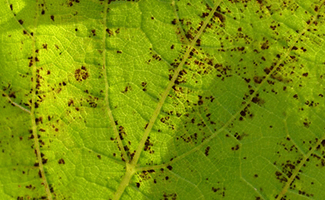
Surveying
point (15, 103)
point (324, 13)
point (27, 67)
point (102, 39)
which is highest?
point (324, 13)

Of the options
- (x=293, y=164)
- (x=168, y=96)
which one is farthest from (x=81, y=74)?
(x=293, y=164)

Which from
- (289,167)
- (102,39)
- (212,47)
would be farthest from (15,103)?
(289,167)

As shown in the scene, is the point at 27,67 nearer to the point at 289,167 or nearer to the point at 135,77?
the point at 135,77

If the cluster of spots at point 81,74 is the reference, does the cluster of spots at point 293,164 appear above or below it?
above

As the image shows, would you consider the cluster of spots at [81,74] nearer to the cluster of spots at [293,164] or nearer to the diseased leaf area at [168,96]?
the diseased leaf area at [168,96]

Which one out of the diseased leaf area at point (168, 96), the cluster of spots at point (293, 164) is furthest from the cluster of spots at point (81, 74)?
the cluster of spots at point (293, 164)

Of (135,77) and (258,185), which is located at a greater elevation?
(135,77)
